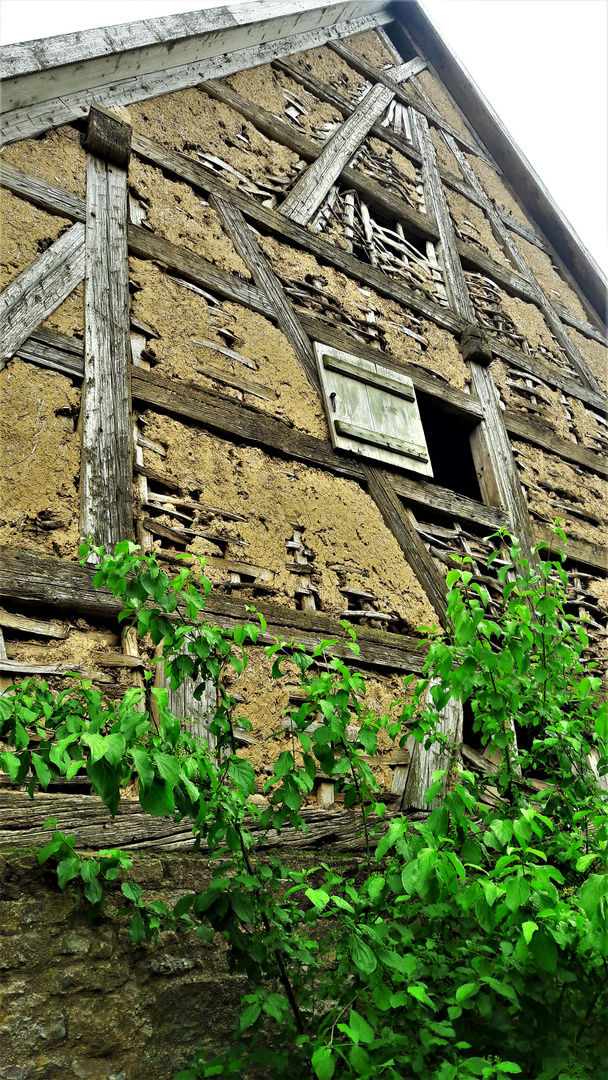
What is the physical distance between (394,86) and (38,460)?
18.6ft

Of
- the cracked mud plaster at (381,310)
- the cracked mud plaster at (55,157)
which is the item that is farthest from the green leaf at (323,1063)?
the cracked mud plaster at (381,310)

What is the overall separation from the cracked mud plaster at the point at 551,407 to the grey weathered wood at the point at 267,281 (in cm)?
199

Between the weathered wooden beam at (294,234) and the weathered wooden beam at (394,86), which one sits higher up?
the weathered wooden beam at (394,86)

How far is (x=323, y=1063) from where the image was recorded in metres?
1.83

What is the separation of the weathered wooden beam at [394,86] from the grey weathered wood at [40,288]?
4057 millimetres

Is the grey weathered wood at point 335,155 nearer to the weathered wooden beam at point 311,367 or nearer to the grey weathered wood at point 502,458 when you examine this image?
the weathered wooden beam at point 311,367

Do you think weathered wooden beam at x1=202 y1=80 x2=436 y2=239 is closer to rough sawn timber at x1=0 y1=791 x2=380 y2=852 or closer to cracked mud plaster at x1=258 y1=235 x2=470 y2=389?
cracked mud plaster at x1=258 y1=235 x2=470 y2=389

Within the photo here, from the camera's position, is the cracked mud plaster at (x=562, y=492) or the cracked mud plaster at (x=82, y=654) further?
the cracked mud plaster at (x=562, y=492)

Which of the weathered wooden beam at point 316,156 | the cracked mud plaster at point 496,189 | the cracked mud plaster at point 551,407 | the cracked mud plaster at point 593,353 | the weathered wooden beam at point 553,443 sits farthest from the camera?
the cracked mud plaster at point 496,189

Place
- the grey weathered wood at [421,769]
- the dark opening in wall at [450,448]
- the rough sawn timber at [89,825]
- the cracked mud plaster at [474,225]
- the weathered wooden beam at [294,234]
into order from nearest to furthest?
the rough sawn timber at [89,825] < the grey weathered wood at [421,769] < the weathered wooden beam at [294,234] < the dark opening in wall at [450,448] < the cracked mud plaster at [474,225]

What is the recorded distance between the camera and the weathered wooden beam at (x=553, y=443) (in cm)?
587

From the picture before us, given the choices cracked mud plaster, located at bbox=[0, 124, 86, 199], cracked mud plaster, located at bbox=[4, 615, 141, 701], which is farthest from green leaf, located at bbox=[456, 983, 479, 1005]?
cracked mud plaster, located at bbox=[0, 124, 86, 199]

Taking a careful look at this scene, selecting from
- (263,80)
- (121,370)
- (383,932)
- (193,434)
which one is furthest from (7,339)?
(263,80)

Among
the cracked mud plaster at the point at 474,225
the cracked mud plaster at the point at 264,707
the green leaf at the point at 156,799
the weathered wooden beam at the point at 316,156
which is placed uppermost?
the cracked mud plaster at the point at 474,225
